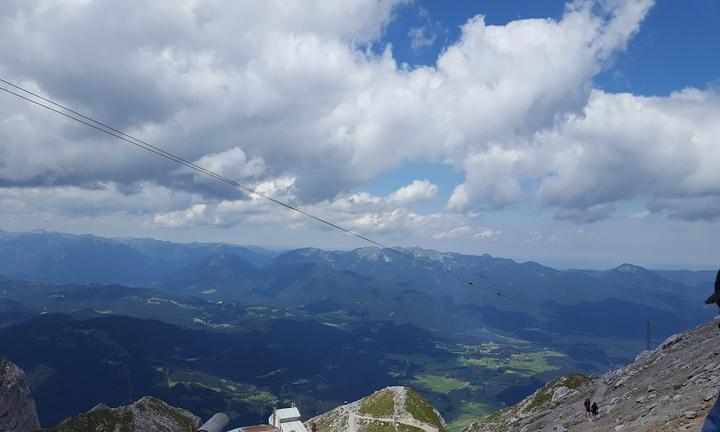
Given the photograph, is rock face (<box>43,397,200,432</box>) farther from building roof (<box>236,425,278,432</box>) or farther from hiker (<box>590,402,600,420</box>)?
hiker (<box>590,402,600,420</box>)

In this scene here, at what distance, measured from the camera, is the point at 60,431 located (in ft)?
359

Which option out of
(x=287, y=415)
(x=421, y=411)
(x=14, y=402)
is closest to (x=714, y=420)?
(x=287, y=415)

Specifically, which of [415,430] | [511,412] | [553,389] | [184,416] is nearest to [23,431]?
[184,416]

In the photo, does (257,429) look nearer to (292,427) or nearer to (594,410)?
(292,427)

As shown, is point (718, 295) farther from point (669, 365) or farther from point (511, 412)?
point (511, 412)

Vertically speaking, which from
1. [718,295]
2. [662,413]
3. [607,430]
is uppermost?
[718,295]

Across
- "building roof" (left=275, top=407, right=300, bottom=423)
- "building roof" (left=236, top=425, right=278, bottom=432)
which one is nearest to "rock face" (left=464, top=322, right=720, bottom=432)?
"building roof" (left=236, top=425, right=278, bottom=432)

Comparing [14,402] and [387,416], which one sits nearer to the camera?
[14,402]

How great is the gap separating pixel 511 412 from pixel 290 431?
5599 cm

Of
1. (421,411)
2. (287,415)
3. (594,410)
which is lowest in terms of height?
(421,411)

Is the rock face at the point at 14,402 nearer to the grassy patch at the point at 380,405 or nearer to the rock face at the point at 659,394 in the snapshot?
the grassy patch at the point at 380,405

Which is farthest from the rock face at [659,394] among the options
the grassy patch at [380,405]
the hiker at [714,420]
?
the grassy patch at [380,405]

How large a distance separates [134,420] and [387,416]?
243 feet

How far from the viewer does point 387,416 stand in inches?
5620
